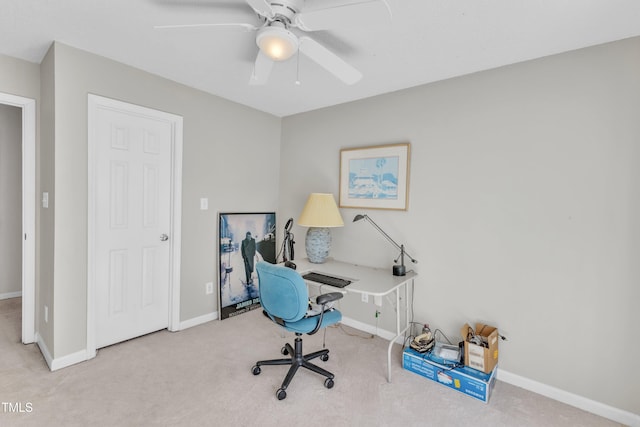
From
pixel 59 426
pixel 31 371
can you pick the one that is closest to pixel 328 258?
pixel 59 426

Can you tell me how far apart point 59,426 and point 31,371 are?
2.50ft

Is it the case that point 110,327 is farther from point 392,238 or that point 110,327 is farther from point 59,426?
point 392,238

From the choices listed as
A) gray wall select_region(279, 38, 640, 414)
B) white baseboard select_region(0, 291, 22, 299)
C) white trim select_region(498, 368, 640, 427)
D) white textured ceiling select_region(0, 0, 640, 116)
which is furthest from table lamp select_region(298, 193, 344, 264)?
white baseboard select_region(0, 291, 22, 299)

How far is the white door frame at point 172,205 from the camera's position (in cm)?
224

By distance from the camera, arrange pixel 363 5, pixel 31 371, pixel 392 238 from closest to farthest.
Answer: pixel 363 5 < pixel 31 371 < pixel 392 238

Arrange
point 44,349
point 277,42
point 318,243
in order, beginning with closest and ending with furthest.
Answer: point 277,42, point 44,349, point 318,243

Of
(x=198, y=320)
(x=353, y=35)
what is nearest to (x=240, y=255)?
(x=198, y=320)

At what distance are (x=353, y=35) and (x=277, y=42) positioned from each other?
2.09ft

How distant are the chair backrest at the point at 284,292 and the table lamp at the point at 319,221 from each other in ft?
2.59

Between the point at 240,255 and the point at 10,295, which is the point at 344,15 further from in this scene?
the point at 10,295

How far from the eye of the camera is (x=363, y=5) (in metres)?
1.22

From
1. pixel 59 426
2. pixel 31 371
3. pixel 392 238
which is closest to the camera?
pixel 59 426

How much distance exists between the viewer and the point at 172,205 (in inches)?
108

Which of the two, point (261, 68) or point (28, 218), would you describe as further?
point (28, 218)
